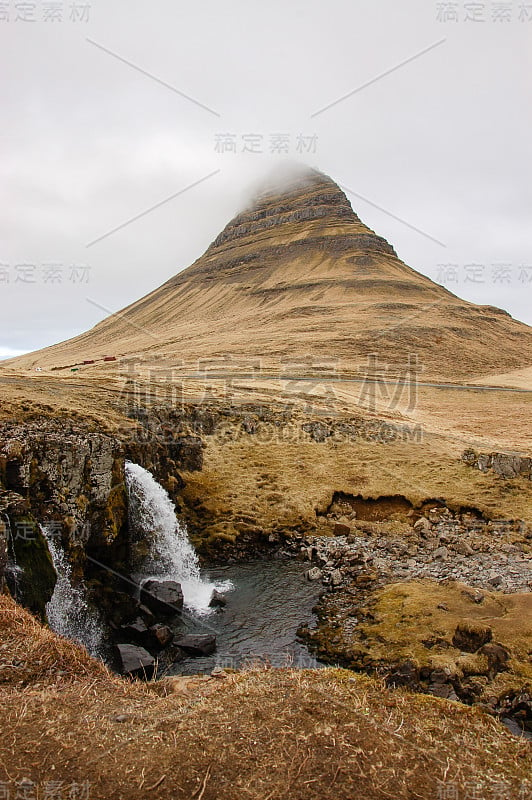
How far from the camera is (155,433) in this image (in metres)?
32.2

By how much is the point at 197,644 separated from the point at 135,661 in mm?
2662

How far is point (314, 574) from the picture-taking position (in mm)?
24906

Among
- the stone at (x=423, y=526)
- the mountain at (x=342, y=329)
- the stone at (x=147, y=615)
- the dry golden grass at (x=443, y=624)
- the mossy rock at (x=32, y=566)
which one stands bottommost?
the stone at (x=147, y=615)

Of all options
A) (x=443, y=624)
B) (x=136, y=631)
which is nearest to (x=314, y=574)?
(x=443, y=624)

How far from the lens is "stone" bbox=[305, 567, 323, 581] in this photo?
24781 mm

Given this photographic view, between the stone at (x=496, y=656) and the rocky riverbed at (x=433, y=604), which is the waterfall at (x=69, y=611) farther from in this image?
the stone at (x=496, y=656)

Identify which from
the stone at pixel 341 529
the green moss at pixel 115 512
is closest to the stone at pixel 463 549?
the stone at pixel 341 529

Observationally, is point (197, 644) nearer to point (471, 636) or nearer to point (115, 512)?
point (115, 512)

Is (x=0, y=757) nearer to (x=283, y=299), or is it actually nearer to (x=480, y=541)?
(x=480, y=541)

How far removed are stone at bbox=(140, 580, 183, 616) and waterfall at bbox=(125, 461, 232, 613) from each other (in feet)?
3.27

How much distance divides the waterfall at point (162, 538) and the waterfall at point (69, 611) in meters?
4.42

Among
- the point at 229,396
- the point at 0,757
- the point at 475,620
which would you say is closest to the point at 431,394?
the point at 229,396

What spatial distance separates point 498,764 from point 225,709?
18.2 ft

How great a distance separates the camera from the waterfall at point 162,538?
954 inches
